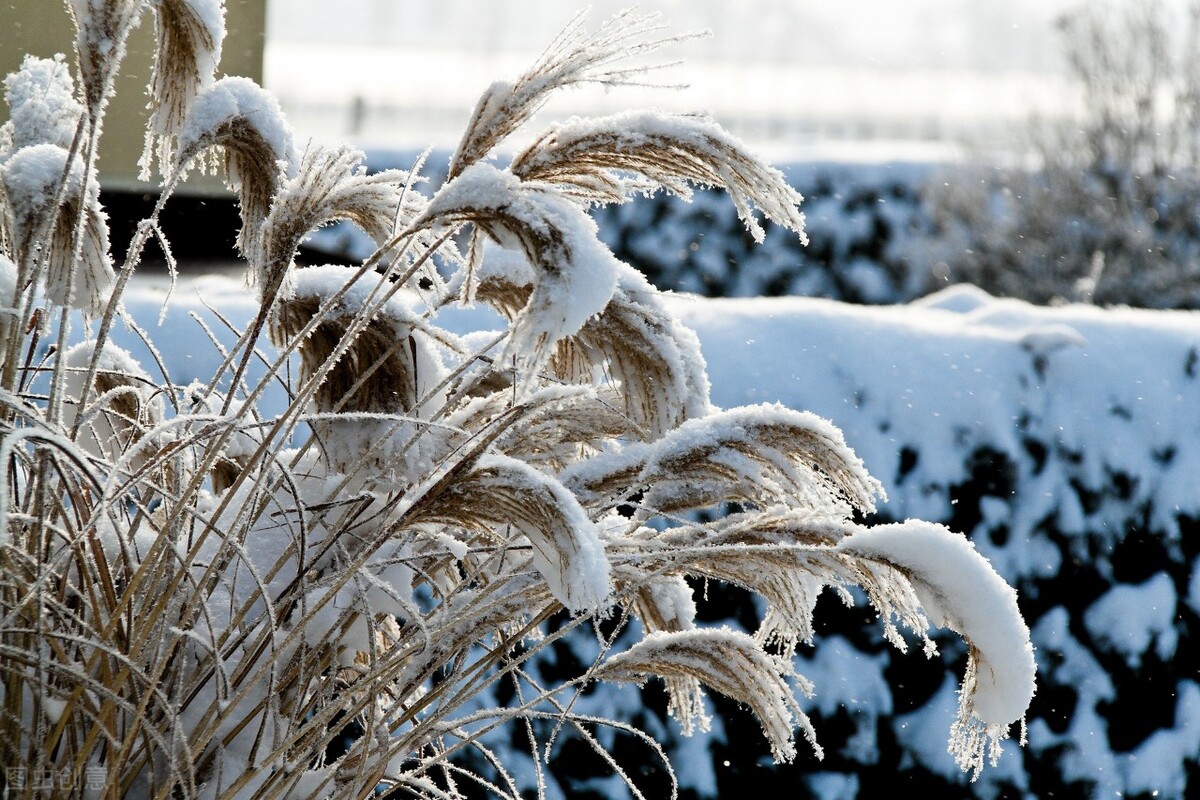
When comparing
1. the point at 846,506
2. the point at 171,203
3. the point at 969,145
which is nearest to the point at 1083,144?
the point at 969,145

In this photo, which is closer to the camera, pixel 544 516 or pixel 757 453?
pixel 544 516

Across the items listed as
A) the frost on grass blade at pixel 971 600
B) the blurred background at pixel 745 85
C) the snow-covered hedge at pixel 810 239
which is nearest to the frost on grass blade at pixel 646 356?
the frost on grass blade at pixel 971 600

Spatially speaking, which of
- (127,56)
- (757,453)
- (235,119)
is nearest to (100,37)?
(235,119)

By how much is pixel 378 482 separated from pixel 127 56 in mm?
3634

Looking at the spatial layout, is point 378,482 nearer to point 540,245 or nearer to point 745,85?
point 540,245

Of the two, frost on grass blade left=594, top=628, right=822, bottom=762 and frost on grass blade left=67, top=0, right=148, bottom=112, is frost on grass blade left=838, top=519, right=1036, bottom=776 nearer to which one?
frost on grass blade left=594, top=628, right=822, bottom=762

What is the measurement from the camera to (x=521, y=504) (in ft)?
3.18

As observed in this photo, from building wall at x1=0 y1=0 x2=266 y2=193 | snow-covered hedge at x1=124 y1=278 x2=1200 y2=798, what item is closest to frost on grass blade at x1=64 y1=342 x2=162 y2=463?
snow-covered hedge at x1=124 y1=278 x2=1200 y2=798

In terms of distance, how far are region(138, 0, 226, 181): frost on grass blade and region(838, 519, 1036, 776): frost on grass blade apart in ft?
2.27

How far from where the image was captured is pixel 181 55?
3.67 feet

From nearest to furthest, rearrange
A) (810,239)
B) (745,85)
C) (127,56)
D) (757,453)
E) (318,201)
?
(318,201) → (757,453) → (127,56) → (810,239) → (745,85)

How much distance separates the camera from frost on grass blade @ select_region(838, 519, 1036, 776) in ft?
3.34

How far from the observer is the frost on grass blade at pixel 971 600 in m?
1.02

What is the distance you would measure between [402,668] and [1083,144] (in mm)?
8461
